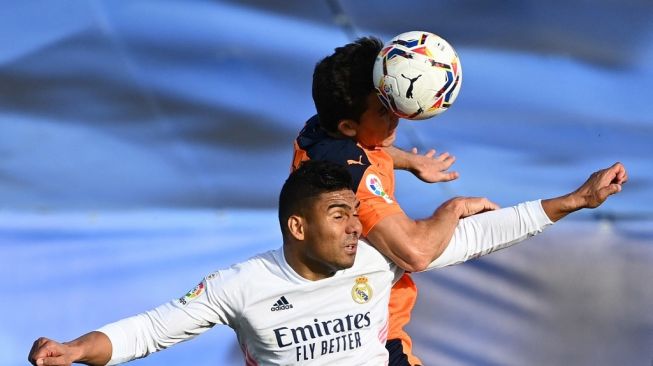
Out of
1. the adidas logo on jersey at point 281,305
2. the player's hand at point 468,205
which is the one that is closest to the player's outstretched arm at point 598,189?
the player's hand at point 468,205

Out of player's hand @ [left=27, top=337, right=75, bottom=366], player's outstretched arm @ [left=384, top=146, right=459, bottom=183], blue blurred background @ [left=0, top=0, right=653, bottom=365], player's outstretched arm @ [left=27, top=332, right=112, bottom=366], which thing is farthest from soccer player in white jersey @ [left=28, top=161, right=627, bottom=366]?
blue blurred background @ [left=0, top=0, right=653, bottom=365]

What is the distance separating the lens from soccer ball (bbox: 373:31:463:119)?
4.18m

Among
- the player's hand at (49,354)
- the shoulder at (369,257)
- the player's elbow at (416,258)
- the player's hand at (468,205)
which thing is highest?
the player's hand at (468,205)

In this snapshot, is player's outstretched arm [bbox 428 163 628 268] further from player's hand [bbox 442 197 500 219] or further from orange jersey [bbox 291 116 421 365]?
orange jersey [bbox 291 116 421 365]

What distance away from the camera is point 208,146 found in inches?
273

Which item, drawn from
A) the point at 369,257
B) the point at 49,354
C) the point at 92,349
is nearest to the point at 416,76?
the point at 369,257

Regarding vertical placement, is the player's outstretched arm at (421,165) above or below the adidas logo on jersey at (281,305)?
above

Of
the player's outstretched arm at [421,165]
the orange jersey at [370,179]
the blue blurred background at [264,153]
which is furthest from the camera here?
the blue blurred background at [264,153]

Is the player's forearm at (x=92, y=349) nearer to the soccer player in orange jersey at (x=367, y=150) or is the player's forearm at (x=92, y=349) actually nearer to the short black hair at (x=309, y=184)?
the short black hair at (x=309, y=184)

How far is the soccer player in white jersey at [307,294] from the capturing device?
4.22m

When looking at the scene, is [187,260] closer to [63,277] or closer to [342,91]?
[63,277]

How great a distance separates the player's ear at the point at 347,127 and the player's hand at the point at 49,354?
46.8 inches

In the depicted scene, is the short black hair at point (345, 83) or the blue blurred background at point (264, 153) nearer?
the short black hair at point (345, 83)

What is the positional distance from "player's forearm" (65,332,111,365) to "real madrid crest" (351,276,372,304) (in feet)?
2.74
